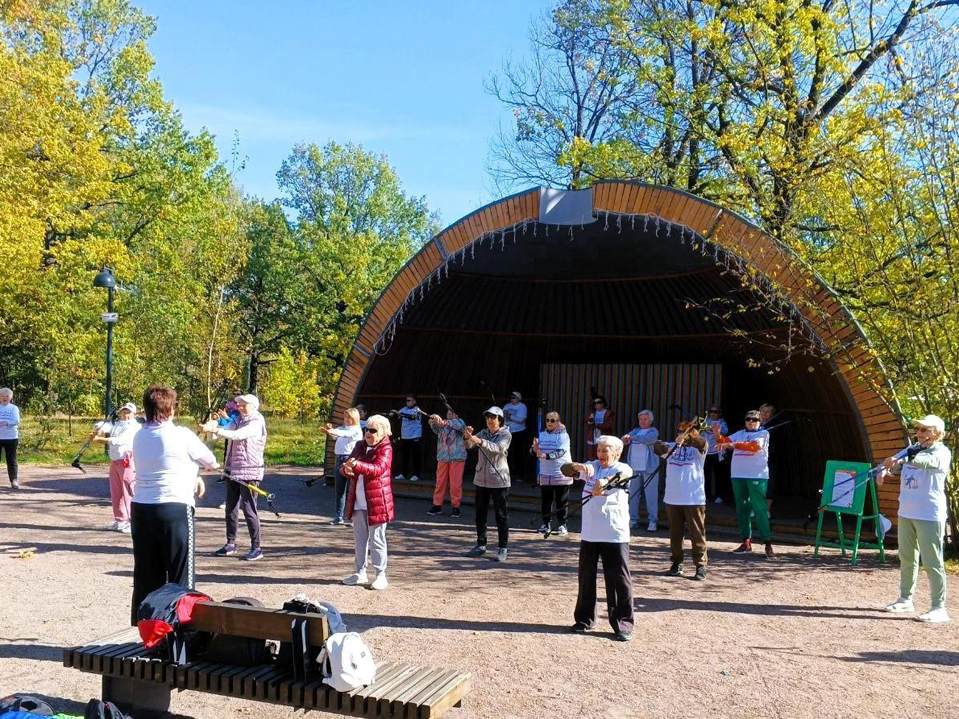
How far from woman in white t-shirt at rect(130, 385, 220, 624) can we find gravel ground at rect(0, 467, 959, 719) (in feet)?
2.37

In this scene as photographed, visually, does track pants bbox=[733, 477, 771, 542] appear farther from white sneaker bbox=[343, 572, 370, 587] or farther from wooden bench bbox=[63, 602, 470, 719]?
wooden bench bbox=[63, 602, 470, 719]

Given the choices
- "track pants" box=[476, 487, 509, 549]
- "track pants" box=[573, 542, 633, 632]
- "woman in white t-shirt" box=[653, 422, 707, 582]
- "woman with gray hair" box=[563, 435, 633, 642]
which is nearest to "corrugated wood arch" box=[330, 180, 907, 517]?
"woman in white t-shirt" box=[653, 422, 707, 582]

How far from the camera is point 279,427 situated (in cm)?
2917

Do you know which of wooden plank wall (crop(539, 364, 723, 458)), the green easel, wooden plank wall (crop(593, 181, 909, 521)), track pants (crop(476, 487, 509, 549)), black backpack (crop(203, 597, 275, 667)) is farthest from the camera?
wooden plank wall (crop(539, 364, 723, 458))

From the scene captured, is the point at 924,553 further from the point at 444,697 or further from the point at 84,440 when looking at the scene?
the point at 84,440

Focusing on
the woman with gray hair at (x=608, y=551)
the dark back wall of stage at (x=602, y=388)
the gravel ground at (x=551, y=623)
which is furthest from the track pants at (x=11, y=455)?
the woman with gray hair at (x=608, y=551)

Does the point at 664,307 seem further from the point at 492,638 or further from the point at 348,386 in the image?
the point at 492,638

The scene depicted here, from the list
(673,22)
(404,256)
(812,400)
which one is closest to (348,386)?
(812,400)

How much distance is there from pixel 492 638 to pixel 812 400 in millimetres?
9089

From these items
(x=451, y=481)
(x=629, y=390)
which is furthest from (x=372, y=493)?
(x=629, y=390)

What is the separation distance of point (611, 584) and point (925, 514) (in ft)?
9.24

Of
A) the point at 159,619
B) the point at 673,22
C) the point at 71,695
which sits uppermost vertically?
the point at 673,22

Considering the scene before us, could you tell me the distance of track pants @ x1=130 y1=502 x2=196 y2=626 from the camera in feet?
18.4

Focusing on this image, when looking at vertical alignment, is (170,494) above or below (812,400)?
below
